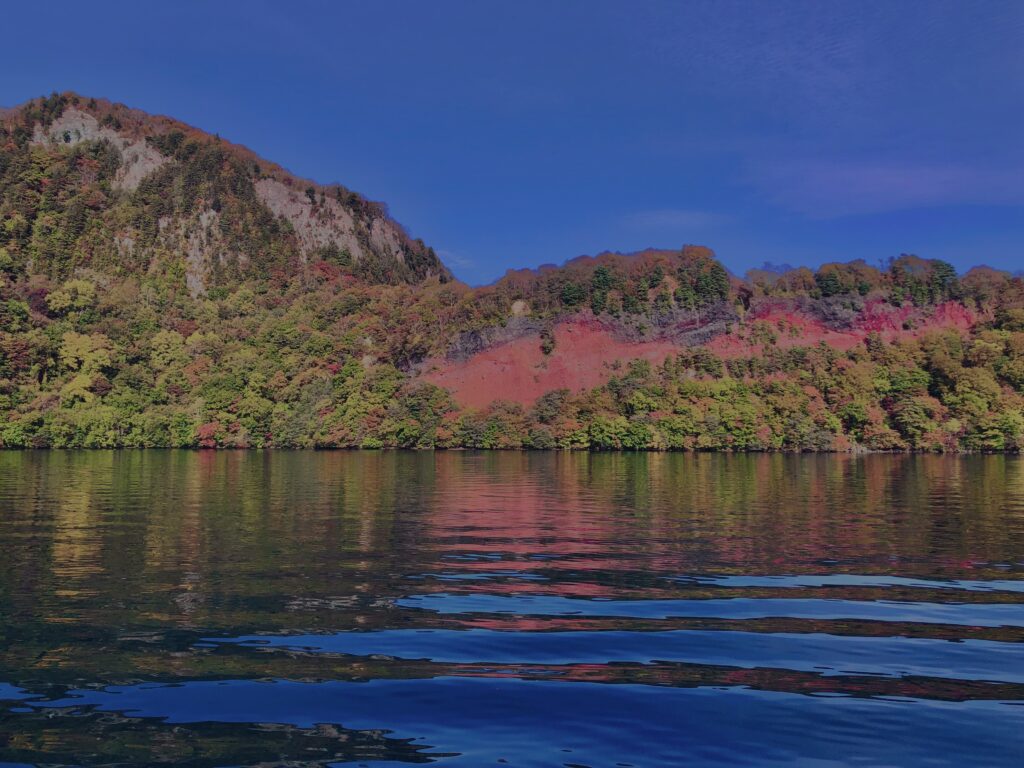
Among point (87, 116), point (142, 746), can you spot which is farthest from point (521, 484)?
point (87, 116)

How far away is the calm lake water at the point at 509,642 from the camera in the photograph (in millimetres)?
7785

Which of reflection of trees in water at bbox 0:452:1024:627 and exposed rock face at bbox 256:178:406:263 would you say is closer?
reflection of trees in water at bbox 0:452:1024:627

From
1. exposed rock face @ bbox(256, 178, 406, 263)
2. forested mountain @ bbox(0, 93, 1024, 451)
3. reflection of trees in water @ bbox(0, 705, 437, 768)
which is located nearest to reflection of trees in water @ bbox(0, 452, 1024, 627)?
reflection of trees in water @ bbox(0, 705, 437, 768)

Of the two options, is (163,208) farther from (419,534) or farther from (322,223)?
(419,534)

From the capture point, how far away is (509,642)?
36.8 ft

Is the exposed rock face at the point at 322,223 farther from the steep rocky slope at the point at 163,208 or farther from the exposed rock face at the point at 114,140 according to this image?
the exposed rock face at the point at 114,140

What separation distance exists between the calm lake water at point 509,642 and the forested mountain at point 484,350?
7946 cm

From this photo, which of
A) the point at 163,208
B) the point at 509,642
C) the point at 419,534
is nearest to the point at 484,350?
the point at 163,208

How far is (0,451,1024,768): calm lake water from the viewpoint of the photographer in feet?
25.5

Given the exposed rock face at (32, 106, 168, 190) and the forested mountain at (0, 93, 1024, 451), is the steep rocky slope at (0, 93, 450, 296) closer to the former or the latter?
the exposed rock face at (32, 106, 168, 190)

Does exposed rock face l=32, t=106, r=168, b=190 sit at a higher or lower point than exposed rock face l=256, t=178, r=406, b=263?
higher

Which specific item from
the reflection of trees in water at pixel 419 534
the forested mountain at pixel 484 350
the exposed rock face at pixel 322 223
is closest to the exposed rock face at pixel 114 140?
the forested mountain at pixel 484 350

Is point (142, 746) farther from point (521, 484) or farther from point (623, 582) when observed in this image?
point (521, 484)

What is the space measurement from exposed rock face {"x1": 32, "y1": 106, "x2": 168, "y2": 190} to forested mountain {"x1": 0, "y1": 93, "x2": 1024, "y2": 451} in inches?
530
